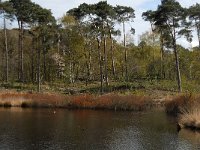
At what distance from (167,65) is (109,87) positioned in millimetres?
24143

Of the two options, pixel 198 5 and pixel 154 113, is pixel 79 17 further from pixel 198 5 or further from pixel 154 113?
pixel 154 113

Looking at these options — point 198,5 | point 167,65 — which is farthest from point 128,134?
point 167,65

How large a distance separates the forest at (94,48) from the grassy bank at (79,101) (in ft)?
30.5

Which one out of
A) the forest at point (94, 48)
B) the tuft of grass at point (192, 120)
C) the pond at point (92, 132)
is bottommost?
the pond at point (92, 132)

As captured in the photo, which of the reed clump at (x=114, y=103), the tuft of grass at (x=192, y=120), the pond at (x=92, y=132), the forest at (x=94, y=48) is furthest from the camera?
the forest at (x=94, y=48)

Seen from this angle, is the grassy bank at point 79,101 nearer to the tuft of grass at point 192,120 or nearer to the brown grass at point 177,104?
the brown grass at point 177,104

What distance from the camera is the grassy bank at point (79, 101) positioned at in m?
40.8

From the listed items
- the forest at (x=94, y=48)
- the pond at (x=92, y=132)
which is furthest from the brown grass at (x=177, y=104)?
the forest at (x=94, y=48)

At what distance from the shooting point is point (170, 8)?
51.5 m

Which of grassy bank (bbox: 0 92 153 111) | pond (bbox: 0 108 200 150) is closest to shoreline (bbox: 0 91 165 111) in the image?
grassy bank (bbox: 0 92 153 111)

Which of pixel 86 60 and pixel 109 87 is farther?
pixel 86 60

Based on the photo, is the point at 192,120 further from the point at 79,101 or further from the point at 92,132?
the point at 79,101

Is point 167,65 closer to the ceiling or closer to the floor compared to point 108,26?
closer to the floor

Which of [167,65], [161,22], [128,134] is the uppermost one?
[161,22]
